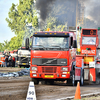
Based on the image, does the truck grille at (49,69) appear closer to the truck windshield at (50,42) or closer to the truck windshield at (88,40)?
the truck windshield at (50,42)

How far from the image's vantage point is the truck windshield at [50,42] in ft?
54.0

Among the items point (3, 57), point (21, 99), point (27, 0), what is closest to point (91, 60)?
point (21, 99)

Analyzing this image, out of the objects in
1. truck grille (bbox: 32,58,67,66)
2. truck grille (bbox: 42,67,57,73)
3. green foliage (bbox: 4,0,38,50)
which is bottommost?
truck grille (bbox: 42,67,57,73)

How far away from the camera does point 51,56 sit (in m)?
16.4

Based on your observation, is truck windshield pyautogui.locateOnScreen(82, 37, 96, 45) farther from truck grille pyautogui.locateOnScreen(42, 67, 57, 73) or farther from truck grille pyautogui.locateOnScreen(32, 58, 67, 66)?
truck grille pyautogui.locateOnScreen(42, 67, 57, 73)

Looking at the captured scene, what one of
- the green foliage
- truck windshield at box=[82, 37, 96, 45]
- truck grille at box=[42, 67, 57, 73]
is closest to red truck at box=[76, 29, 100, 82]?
truck windshield at box=[82, 37, 96, 45]

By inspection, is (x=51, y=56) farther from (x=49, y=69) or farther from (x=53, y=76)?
(x=53, y=76)

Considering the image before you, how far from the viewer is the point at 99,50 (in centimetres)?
2084

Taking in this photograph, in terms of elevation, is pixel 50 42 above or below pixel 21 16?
below

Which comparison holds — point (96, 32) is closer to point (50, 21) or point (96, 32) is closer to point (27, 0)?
point (50, 21)

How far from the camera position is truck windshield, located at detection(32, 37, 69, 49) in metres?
16.5

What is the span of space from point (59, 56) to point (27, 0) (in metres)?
44.4

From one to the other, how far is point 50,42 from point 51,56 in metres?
0.73

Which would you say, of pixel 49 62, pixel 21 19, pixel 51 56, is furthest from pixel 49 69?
pixel 21 19
